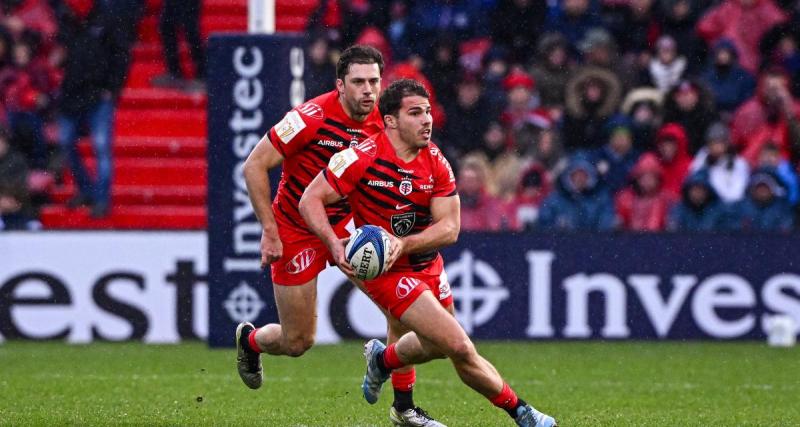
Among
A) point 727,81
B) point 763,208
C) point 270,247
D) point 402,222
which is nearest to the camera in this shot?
point 402,222

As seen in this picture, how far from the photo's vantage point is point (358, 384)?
11281 mm

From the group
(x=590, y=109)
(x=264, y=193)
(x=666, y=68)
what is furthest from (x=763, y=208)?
(x=264, y=193)

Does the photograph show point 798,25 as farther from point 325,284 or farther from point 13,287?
point 13,287

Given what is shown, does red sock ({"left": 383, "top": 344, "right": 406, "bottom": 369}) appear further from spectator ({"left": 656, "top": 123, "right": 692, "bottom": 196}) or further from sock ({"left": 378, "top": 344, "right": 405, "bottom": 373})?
spectator ({"left": 656, "top": 123, "right": 692, "bottom": 196})

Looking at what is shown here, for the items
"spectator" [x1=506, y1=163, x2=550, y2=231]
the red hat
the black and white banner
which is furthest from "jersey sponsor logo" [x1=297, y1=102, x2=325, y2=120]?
the red hat

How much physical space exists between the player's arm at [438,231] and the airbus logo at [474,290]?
6110 mm

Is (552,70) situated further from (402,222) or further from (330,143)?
(402,222)

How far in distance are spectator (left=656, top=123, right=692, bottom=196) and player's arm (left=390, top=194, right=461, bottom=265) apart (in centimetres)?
807

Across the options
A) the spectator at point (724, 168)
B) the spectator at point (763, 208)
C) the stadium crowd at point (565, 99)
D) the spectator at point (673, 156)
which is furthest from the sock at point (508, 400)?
the spectator at point (673, 156)

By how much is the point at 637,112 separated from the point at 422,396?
6.81 metres

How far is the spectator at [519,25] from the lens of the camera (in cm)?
1734

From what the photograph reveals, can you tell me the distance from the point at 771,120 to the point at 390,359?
29.4 feet

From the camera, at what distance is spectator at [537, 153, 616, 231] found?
1547 cm

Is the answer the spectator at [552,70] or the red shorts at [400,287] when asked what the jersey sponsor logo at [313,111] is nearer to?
the red shorts at [400,287]
